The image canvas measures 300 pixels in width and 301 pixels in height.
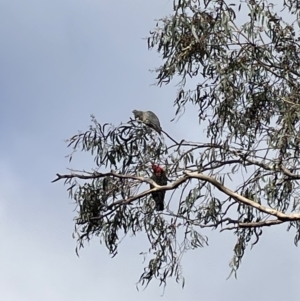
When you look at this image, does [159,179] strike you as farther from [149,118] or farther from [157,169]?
[149,118]

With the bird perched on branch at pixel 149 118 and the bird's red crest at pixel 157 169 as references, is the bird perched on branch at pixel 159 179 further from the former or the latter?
the bird perched on branch at pixel 149 118

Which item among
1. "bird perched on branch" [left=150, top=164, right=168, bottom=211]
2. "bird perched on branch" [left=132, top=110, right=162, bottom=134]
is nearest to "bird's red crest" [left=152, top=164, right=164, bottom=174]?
"bird perched on branch" [left=150, top=164, right=168, bottom=211]

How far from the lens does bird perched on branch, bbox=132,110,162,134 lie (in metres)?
6.72

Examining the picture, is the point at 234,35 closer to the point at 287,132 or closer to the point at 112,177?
the point at 287,132

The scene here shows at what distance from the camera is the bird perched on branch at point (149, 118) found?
6717 millimetres

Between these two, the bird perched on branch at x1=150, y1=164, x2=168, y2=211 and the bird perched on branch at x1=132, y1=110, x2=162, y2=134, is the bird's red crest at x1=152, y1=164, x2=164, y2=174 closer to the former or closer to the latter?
the bird perched on branch at x1=150, y1=164, x2=168, y2=211

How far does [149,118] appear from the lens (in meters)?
6.89

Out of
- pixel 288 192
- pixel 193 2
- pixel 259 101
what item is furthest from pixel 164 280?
pixel 193 2

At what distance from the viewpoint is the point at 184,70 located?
677cm

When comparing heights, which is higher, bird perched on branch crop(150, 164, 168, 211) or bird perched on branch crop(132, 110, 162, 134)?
bird perched on branch crop(132, 110, 162, 134)

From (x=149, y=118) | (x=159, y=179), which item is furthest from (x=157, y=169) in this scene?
(x=149, y=118)

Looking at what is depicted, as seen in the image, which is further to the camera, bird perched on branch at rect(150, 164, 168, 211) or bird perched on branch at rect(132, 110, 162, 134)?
bird perched on branch at rect(132, 110, 162, 134)

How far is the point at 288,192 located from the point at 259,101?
2.59 feet

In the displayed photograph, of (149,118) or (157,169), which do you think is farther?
(149,118)
